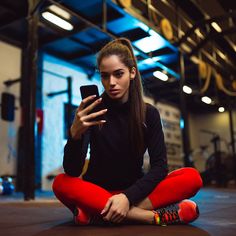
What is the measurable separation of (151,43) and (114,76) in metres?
3.71

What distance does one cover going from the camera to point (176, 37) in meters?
5.48

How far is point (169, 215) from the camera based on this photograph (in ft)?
4.40

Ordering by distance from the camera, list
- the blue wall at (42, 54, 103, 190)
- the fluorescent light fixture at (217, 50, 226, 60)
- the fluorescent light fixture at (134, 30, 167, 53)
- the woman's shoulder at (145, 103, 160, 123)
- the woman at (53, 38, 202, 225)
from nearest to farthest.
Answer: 1. the woman at (53, 38, 202, 225)
2. the woman's shoulder at (145, 103, 160, 123)
3. the fluorescent light fixture at (134, 30, 167, 53)
4. the blue wall at (42, 54, 103, 190)
5. the fluorescent light fixture at (217, 50, 226, 60)

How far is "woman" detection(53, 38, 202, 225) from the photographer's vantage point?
4.24ft

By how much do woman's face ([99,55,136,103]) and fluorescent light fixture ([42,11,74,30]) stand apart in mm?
2909

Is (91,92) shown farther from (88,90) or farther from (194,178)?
(194,178)

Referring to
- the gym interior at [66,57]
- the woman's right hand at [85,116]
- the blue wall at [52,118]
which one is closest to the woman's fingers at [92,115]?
the woman's right hand at [85,116]

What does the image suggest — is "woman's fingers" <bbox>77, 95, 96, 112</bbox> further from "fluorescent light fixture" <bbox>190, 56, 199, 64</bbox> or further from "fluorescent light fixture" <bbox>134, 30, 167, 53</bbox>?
"fluorescent light fixture" <bbox>190, 56, 199, 64</bbox>

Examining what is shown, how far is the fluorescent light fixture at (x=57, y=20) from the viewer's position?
3.99 meters

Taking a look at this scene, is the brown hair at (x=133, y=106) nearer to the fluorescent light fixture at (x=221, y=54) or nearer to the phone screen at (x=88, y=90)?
the phone screen at (x=88, y=90)

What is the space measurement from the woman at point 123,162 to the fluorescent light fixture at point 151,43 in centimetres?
319

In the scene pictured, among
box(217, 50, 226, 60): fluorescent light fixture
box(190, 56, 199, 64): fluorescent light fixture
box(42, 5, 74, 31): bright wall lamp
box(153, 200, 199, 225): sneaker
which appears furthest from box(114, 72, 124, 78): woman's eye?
box(217, 50, 226, 60): fluorescent light fixture

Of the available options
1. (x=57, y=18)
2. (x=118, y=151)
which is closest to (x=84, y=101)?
(x=118, y=151)

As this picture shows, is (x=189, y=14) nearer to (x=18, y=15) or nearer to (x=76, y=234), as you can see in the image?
(x=18, y=15)
